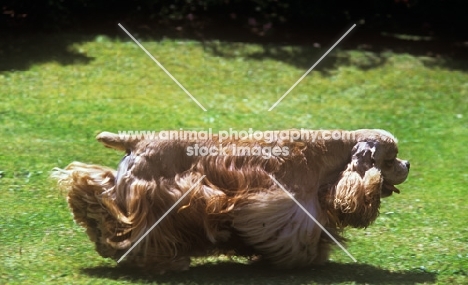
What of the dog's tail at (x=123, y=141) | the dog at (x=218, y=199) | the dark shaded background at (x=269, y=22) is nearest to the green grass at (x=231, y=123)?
the dog at (x=218, y=199)

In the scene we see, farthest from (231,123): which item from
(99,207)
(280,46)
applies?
(99,207)

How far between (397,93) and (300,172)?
6.91 metres

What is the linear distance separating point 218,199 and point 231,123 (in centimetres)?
541

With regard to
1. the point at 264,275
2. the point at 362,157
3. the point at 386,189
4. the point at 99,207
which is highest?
the point at 362,157

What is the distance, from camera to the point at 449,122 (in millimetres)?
12047

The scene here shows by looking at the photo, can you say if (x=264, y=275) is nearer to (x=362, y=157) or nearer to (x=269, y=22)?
(x=362, y=157)

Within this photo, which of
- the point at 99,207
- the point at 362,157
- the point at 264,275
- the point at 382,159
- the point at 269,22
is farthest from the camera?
the point at 269,22

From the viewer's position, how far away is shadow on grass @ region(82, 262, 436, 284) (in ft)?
20.3

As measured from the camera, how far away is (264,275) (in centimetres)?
634

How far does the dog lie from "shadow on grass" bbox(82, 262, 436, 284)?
8cm

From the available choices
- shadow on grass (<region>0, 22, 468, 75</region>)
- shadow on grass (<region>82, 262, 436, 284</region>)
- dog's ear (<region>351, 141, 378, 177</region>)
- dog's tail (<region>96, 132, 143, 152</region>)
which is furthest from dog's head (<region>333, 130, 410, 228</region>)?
shadow on grass (<region>0, 22, 468, 75</region>)

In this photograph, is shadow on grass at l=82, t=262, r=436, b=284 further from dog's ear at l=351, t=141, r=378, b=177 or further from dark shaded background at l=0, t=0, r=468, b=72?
dark shaded background at l=0, t=0, r=468, b=72

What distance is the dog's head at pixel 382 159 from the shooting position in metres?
6.49

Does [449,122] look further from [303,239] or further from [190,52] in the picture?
[303,239]
